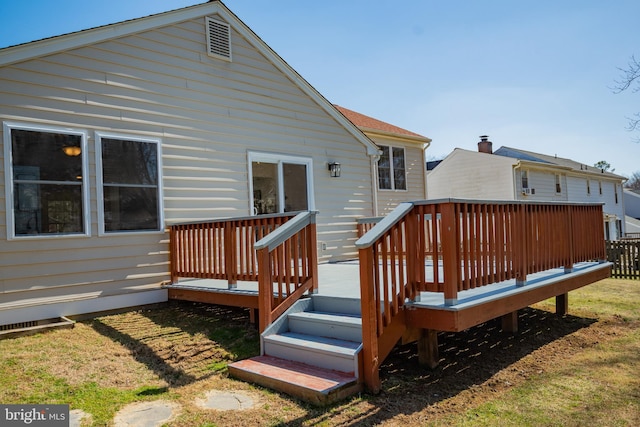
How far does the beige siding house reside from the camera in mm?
5332

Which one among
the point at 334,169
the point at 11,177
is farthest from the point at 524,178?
the point at 11,177

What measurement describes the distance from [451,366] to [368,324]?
1.53 m

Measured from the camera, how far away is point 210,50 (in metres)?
7.34

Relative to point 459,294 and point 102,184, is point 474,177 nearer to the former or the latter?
point 459,294

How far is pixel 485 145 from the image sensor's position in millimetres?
23641


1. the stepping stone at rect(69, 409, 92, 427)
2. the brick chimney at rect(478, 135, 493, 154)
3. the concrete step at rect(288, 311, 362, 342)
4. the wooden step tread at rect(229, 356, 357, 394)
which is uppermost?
the brick chimney at rect(478, 135, 493, 154)

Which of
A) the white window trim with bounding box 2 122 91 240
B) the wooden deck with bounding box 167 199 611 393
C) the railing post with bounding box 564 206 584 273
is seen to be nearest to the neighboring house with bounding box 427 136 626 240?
the railing post with bounding box 564 206 584 273

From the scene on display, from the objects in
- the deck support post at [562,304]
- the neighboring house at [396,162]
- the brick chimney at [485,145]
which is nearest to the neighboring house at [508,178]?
the brick chimney at [485,145]

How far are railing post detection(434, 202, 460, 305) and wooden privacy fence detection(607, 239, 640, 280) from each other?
34.2 feet

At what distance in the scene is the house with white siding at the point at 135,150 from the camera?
5.34 meters

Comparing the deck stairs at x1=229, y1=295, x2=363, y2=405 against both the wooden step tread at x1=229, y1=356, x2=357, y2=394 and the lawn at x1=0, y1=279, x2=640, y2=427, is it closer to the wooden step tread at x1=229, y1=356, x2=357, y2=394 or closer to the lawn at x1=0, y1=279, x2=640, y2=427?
the wooden step tread at x1=229, y1=356, x2=357, y2=394

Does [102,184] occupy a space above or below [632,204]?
above

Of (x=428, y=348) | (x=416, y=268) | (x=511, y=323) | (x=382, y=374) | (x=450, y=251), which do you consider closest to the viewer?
(x=450, y=251)

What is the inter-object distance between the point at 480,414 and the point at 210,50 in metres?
6.76
